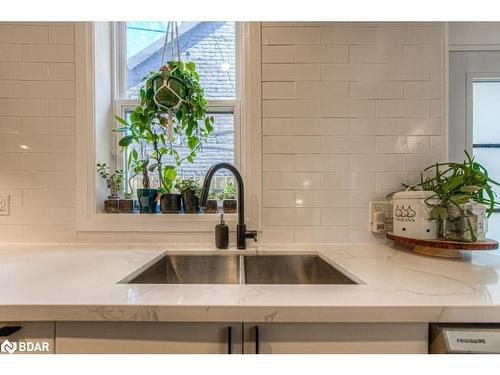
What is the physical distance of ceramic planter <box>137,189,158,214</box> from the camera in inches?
53.7

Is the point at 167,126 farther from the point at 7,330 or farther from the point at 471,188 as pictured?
the point at 471,188

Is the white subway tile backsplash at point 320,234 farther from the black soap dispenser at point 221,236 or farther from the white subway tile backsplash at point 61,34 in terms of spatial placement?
the white subway tile backsplash at point 61,34

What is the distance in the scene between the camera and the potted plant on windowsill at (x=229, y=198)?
1364 mm

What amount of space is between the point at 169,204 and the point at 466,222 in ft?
4.01

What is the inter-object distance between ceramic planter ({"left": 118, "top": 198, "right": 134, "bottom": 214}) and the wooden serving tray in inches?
47.2

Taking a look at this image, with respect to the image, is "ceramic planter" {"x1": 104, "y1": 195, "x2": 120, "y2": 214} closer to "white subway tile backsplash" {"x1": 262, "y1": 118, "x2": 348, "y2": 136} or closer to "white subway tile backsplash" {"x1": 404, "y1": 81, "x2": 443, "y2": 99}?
"white subway tile backsplash" {"x1": 262, "y1": 118, "x2": 348, "y2": 136}

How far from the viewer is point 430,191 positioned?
111 cm

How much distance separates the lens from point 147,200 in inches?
53.7

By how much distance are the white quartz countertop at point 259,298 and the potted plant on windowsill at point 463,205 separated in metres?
0.16

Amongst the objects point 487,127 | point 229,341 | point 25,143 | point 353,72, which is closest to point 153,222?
point 25,143

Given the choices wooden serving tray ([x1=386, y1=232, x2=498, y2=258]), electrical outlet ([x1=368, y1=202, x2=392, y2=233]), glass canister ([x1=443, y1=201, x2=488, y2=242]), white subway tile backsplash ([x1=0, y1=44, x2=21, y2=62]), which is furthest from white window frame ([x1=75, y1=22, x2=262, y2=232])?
glass canister ([x1=443, y1=201, x2=488, y2=242])
